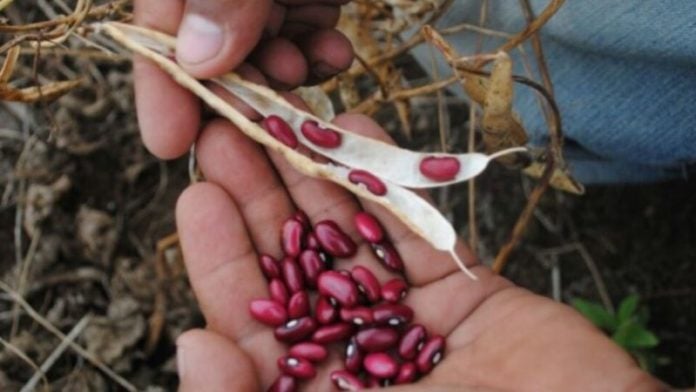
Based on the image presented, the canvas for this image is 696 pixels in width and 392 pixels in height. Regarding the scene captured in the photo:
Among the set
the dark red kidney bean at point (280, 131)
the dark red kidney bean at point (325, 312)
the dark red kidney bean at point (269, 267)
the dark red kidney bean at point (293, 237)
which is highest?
the dark red kidney bean at point (280, 131)

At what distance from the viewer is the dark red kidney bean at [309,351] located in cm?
215

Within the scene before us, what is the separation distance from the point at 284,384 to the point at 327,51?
81 cm

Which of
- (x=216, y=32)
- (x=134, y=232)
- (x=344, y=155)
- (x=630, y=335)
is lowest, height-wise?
(x=134, y=232)

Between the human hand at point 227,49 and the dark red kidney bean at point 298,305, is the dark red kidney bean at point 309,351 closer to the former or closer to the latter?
the dark red kidney bean at point 298,305

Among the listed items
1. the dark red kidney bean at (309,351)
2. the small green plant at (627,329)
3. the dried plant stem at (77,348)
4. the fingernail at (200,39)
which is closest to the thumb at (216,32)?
the fingernail at (200,39)

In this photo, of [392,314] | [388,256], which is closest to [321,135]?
[388,256]

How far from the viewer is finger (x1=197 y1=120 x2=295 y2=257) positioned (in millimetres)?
2318

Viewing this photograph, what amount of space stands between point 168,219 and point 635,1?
5.16 ft

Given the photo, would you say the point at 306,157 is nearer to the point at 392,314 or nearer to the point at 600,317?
the point at 392,314

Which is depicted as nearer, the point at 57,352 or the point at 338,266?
the point at 338,266

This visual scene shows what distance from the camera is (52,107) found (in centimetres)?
328

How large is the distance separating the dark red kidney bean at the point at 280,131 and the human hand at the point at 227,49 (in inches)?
5.0

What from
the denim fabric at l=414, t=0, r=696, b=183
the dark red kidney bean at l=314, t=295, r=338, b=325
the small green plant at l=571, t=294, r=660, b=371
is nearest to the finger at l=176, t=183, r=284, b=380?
the dark red kidney bean at l=314, t=295, r=338, b=325

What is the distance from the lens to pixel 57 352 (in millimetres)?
2855
